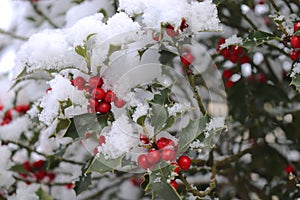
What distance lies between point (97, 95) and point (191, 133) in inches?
8.7

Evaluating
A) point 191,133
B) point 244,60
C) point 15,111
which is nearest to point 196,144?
point 191,133

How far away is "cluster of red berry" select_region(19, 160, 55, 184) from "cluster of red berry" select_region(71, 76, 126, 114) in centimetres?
79

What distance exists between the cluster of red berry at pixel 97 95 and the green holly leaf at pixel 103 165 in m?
0.11

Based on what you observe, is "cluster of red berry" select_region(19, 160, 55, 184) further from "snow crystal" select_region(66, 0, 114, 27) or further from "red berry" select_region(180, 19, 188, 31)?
"red berry" select_region(180, 19, 188, 31)

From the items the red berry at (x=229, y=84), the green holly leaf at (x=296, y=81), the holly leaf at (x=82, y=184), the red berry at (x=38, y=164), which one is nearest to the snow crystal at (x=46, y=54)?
the holly leaf at (x=82, y=184)

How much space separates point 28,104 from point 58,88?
36.7 inches

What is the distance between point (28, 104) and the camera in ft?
6.23

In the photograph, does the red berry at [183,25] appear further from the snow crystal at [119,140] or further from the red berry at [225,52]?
the red berry at [225,52]

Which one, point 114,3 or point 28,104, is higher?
point 114,3

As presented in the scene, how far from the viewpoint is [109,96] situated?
99 cm

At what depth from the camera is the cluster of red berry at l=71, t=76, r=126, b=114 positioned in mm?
983

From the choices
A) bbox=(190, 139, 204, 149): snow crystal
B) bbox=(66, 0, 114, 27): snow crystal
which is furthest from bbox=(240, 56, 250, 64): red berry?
bbox=(190, 139, 204, 149): snow crystal

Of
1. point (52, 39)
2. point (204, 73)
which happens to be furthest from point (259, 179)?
point (52, 39)

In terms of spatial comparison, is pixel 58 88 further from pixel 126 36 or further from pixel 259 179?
pixel 259 179
